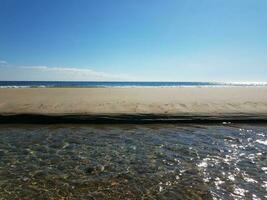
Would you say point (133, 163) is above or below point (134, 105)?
below

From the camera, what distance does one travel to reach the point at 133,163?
25.3 ft

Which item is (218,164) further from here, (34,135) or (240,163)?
(34,135)

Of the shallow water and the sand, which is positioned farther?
the sand

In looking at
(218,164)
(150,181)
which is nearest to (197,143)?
(218,164)

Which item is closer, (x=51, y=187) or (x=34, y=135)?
(x=51, y=187)

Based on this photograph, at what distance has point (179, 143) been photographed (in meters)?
9.85

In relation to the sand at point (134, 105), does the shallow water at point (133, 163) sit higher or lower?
lower

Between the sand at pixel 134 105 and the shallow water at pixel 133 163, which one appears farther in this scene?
the sand at pixel 134 105

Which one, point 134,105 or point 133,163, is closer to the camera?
point 133,163

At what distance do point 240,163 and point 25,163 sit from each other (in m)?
5.22

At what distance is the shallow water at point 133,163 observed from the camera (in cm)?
599

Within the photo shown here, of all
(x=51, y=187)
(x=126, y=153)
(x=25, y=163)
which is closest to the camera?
(x=51, y=187)

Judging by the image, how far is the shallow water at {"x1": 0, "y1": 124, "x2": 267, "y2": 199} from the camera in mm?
5992

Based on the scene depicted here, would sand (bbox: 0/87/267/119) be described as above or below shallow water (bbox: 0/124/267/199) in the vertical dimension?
above
